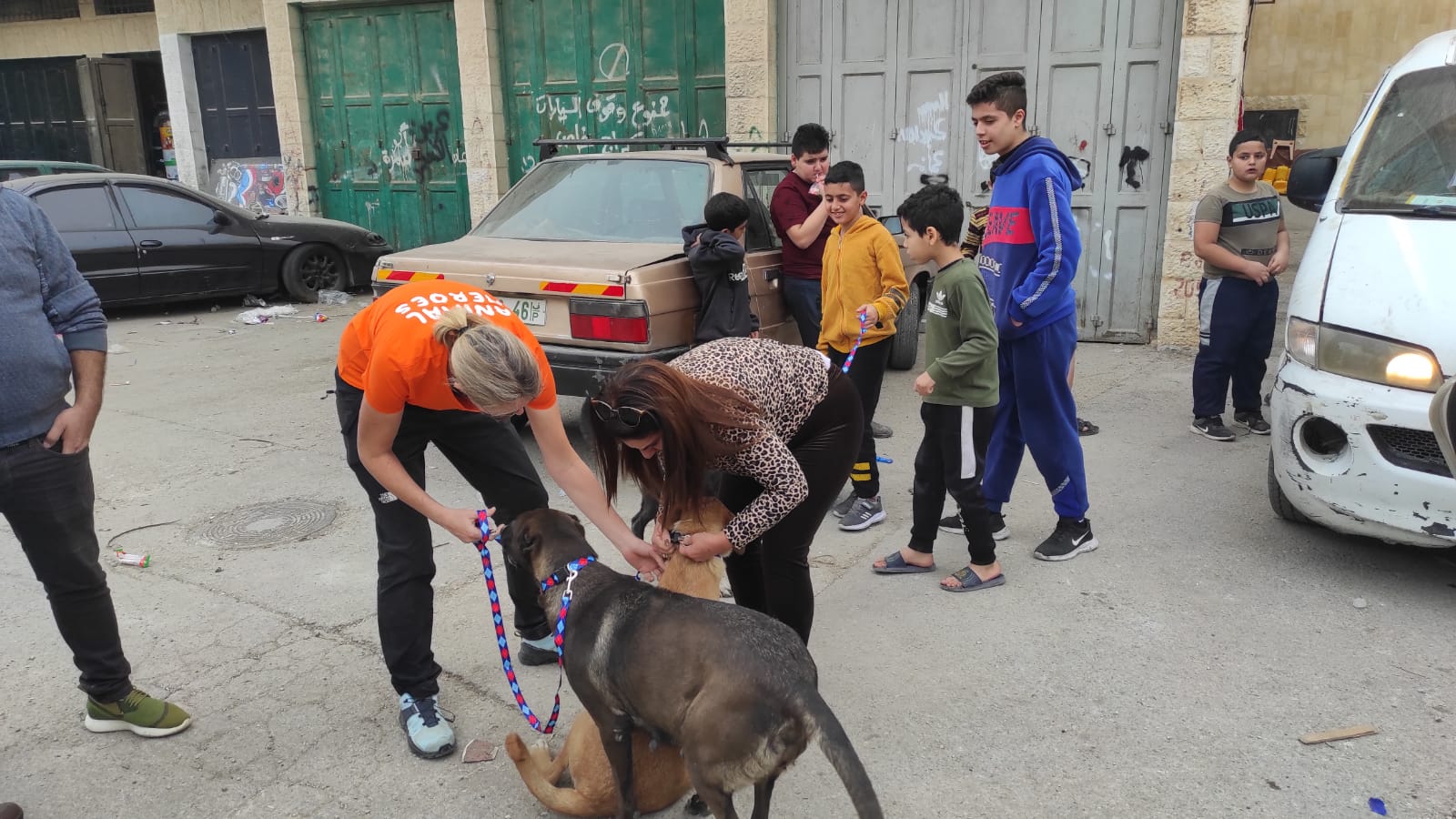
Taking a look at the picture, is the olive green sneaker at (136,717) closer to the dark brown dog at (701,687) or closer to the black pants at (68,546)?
the black pants at (68,546)

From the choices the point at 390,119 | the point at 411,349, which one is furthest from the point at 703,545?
the point at 390,119

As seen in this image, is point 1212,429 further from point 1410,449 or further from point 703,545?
point 703,545

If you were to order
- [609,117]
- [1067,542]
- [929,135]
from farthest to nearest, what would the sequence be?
1. [609,117]
2. [929,135]
3. [1067,542]

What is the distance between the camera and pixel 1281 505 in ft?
15.7

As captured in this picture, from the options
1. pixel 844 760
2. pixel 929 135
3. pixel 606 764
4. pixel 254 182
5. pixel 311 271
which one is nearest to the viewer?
pixel 844 760

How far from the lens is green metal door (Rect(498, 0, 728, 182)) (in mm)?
11047

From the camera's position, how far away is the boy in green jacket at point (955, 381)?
4.01 metres

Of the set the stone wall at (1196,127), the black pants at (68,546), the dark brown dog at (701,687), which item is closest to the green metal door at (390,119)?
the stone wall at (1196,127)

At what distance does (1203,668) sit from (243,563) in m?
4.08

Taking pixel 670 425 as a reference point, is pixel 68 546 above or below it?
below

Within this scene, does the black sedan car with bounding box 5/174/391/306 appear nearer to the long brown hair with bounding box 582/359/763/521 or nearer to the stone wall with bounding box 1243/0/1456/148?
the long brown hair with bounding box 582/359/763/521

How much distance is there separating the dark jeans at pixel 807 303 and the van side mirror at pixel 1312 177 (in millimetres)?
2572

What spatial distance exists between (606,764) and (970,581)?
211 centimetres

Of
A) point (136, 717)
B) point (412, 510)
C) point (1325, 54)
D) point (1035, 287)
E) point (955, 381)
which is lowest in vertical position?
point (136, 717)
